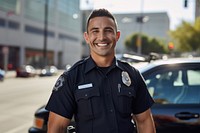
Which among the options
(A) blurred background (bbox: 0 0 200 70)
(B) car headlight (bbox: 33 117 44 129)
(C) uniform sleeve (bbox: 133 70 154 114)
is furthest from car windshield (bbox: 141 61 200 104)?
(A) blurred background (bbox: 0 0 200 70)

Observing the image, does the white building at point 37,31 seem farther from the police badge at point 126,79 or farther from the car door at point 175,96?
the police badge at point 126,79

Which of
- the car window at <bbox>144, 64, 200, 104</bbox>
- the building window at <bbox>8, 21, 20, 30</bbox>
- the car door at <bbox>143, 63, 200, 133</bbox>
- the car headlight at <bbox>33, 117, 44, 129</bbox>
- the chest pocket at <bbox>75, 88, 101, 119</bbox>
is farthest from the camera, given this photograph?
the building window at <bbox>8, 21, 20, 30</bbox>

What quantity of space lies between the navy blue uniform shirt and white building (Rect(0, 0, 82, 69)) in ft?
139

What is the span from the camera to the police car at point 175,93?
3.87 metres

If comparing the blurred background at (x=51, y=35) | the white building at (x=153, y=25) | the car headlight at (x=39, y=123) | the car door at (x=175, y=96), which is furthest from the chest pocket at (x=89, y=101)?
the white building at (x=153, y=25)

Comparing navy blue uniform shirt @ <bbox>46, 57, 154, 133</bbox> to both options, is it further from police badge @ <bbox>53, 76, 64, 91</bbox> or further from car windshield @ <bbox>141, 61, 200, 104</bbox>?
car windshield @ <bbox>141, 61, 200, 104</bbox>

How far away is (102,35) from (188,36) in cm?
4052

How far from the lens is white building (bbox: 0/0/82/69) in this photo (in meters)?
52.5

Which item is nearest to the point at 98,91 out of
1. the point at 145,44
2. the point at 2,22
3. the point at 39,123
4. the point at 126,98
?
the point at 126,98

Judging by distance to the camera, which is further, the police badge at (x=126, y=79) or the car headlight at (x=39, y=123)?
the car headlight at (x=39, y=123)

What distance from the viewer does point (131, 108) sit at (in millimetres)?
2521

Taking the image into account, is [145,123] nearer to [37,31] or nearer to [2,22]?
[2,22]

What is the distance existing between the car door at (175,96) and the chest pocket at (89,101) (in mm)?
1661

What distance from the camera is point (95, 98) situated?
238 cm
